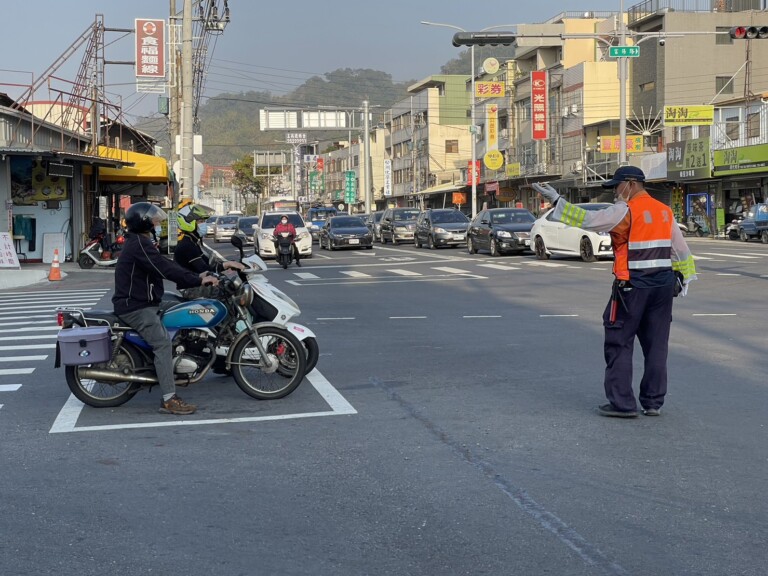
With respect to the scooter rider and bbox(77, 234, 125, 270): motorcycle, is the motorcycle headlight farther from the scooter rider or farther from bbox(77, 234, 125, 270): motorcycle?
bbox(77, 234, 125, 270): motorcycle

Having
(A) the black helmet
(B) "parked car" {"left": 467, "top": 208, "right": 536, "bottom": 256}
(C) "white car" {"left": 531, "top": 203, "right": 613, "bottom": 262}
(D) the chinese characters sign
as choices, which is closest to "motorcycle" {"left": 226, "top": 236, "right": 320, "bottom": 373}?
(A) the black helmet

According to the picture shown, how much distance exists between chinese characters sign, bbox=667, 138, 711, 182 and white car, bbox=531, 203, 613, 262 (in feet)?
65.8

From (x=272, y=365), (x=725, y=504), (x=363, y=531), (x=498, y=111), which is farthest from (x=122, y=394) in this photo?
(x=498, y=111)

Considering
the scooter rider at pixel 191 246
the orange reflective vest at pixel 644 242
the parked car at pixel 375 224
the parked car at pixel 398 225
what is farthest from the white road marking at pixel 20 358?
the parked car at pixel 375 224

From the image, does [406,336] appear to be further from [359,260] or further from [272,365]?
[359,260]

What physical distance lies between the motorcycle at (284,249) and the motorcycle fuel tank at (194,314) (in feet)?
68.6

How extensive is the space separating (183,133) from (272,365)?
22785mm

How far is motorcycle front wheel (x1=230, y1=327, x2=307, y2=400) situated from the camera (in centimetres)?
851

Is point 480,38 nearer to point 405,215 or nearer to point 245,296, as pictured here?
point 245,296

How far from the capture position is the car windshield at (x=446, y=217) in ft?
130

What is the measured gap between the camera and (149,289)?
26.8 ft

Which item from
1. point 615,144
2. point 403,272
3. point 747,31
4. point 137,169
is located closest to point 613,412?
point 403,272

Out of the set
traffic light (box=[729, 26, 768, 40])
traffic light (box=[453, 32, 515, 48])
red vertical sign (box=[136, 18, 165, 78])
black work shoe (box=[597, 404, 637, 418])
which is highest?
red vertical sign (box=[136, 18, 165, 78])

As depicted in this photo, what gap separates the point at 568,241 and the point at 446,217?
12835mm
